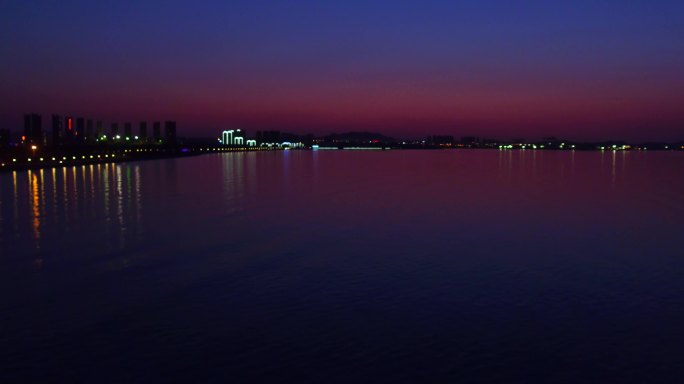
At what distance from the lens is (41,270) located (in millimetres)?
14625

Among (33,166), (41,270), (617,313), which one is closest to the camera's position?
(617,313)

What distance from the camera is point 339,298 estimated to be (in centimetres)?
1202

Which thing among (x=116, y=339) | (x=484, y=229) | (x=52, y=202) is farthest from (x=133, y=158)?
(x=116, y=339)

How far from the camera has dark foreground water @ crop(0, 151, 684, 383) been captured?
859cm

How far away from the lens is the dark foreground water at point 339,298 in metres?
8.59

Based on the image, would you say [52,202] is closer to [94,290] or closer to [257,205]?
[257,205]

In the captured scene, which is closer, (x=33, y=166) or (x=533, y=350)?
(x=533, y=350)

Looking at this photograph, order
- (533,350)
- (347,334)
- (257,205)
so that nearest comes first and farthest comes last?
(533,350)
(347,334)
(257,205)

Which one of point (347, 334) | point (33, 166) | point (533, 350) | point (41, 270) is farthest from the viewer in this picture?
point (33, 166)

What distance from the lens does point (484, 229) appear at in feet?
71.3

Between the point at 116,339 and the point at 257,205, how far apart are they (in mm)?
20193

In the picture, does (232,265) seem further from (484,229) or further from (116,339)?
(484,229)

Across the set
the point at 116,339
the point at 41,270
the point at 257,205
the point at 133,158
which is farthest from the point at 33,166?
the point at 116,339

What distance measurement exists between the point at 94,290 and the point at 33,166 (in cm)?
6137
